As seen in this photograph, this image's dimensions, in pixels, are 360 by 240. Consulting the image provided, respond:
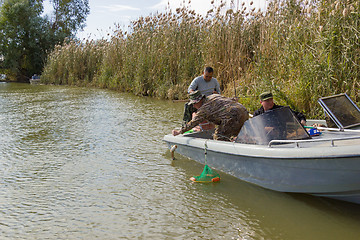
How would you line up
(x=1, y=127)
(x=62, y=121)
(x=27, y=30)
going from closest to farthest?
(x=1, y=127)
(x=62, y=121)
(x=27, y=30)

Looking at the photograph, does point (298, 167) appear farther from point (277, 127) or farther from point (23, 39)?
point (23, 39)

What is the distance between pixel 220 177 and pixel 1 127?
6.08 meters

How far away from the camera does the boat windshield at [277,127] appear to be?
427 centimetres

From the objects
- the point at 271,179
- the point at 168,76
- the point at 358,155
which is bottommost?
the point at 271,179

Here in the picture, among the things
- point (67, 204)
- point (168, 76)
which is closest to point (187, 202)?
point (67, 204)

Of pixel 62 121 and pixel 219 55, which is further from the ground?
pixel 219 55

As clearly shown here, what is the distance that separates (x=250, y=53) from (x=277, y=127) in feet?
23.1

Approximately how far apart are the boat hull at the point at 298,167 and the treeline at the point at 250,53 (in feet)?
8.88

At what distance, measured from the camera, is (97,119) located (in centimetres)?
980

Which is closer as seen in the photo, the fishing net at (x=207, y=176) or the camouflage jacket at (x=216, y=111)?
the fishing net at (x=207, y=176)

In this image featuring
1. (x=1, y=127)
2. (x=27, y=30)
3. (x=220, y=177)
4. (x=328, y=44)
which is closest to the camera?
(x=220, y=177)

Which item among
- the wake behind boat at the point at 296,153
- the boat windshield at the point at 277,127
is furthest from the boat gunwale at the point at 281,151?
the boat windshield at the point at 277,127

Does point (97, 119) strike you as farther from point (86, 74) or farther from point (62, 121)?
point (86, 74)

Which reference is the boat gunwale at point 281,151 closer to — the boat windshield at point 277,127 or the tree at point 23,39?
the boat windshield at point 277,127
